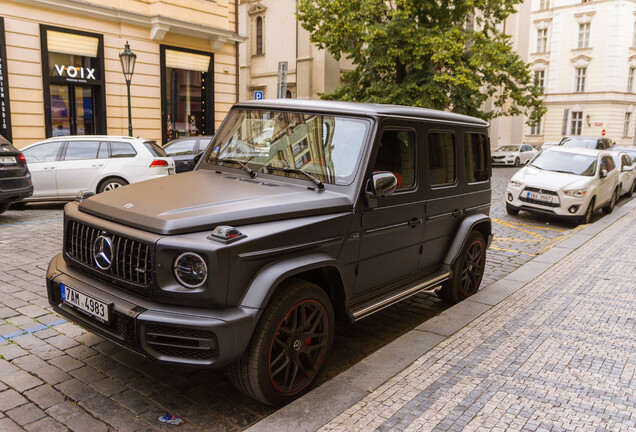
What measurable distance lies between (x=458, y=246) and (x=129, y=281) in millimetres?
3409

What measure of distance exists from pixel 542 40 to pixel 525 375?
204 feet

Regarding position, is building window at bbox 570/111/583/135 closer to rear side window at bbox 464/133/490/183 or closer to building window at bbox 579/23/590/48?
building window at bbox 579/23/590/48

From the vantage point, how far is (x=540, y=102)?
24219mm

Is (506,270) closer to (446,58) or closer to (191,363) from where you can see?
(191,363)

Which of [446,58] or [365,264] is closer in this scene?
[365,264]

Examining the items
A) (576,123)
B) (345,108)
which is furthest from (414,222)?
(576,123)

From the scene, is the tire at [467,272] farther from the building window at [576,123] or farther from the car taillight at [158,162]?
the building window at [576,123]

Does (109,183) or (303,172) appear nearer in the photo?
(303,172)

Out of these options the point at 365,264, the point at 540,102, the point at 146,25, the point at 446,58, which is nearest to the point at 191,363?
the point at 365,264

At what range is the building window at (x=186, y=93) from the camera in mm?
19641

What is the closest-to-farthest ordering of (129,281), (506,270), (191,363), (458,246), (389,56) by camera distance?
1. (191,363)
2. (129,281)
3. (458,246)
4. (506,270)
5. (389,56)

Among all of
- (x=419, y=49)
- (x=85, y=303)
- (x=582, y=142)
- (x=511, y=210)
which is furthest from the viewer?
(x=582, y=142)

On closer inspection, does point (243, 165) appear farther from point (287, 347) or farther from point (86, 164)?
point (86, 164)

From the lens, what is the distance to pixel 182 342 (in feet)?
10.2
